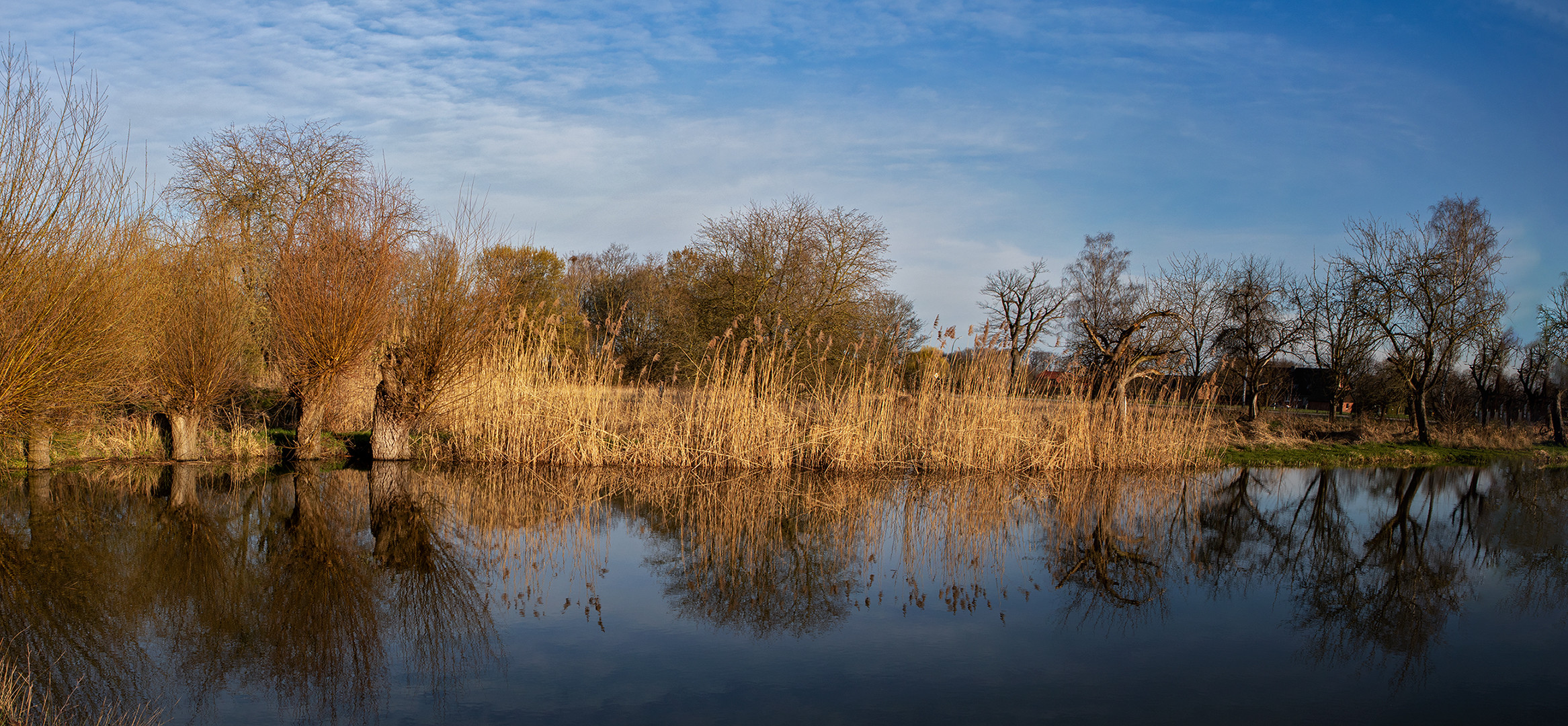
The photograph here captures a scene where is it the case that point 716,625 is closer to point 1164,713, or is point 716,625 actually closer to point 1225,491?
point 1164,713

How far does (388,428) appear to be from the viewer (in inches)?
411

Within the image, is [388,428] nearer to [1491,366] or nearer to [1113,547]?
[1113,547]

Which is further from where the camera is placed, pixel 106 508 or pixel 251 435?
Result: pixel 251 435

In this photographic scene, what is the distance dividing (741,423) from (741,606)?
5574 mm

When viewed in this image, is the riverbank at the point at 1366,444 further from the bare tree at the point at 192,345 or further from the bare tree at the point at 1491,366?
the bare tree at the point at 192,345

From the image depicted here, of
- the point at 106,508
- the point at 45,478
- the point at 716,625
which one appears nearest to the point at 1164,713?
the point at 716,625

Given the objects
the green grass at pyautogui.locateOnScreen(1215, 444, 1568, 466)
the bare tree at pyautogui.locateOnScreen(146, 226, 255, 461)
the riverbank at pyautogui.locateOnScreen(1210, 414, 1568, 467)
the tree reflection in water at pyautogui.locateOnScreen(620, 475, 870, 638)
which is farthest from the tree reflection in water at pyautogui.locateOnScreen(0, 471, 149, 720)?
the green grass at pyautogui.locateOnScreen(1215, 444, 1568, 466)

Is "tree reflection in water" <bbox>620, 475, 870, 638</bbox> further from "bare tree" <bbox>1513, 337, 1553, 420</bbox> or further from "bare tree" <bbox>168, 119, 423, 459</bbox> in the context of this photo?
"bare tree" <bbox>1513, 337, 1553, 420</bbox>

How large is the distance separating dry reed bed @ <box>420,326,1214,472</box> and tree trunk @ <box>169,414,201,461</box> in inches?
103

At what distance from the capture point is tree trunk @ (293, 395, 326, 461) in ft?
33.8

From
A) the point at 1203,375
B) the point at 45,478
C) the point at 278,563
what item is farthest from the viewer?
the point at 1203,375

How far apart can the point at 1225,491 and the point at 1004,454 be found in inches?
117

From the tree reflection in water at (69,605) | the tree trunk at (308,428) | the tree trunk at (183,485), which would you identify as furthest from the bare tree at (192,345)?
the tree reflection in water at (69,605)

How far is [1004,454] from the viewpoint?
35.8 ft
